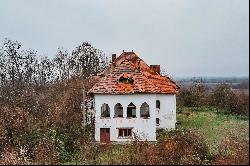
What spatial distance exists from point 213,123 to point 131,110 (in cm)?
956

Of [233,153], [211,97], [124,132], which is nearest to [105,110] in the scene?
[124,132]

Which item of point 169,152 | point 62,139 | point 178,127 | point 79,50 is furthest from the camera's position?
point 79,50

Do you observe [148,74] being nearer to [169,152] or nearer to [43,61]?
[169,152]

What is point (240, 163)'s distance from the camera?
2238 cm

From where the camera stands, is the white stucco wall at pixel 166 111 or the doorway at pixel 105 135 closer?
the doorway at pixel 105 135

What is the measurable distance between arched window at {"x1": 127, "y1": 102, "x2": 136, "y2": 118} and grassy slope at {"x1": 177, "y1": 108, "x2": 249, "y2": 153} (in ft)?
16.7

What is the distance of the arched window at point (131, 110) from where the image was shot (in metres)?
36.3

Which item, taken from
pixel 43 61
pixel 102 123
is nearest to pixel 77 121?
pixel 102 123

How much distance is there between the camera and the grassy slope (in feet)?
111

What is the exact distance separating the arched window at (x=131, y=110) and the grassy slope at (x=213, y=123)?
16.7 feet

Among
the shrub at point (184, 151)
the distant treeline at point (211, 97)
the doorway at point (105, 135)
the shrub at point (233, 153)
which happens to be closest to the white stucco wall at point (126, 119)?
the doorway at point (105, 135)

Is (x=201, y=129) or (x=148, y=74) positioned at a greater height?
(x=148, y=74)

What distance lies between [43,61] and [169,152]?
40786 millimetres

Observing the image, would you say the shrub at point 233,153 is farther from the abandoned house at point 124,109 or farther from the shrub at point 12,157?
the shrub at point 12,157
